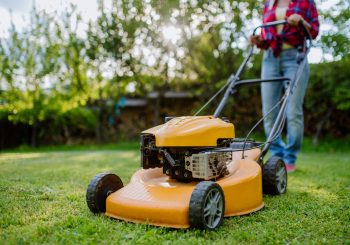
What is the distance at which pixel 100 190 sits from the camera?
2684 millimetres

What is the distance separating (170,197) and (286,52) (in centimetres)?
262

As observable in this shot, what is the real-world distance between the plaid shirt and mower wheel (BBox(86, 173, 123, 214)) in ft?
8.35

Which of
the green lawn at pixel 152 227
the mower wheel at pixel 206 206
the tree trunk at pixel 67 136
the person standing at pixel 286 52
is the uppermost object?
the person standing at pixel 286 52

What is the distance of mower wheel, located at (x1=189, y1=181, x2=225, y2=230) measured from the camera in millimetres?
2252

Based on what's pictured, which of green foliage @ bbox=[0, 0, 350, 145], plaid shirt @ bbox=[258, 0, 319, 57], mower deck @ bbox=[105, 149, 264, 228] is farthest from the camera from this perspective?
green foliage @ bbox=[0, 0, 350, 145]

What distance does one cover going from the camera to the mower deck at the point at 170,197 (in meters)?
2.36

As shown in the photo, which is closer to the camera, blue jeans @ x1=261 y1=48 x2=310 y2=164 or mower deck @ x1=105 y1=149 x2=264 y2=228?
mower deck @ x1=105 y1=149 x2=264 y2=228

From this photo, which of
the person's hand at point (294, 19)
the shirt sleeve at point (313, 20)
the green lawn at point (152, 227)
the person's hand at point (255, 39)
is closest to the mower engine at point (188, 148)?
the green lawn at point (152, 227)

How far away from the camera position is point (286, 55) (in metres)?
4.42

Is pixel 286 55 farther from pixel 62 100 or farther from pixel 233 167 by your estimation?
pixel 62 100

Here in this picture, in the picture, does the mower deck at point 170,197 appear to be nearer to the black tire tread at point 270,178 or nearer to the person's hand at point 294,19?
the black tire tread at point 270,178

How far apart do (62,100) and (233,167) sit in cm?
1062

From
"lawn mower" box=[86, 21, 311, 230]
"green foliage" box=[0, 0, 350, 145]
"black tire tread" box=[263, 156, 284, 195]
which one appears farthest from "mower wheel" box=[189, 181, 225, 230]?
"green foliage" box=[0, 0, 350, 145]

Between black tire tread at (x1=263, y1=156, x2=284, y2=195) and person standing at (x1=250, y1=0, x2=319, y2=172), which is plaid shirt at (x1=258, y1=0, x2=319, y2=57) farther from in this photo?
black tire tread at (x1=263, y1=156, x2=284, y2=195)
